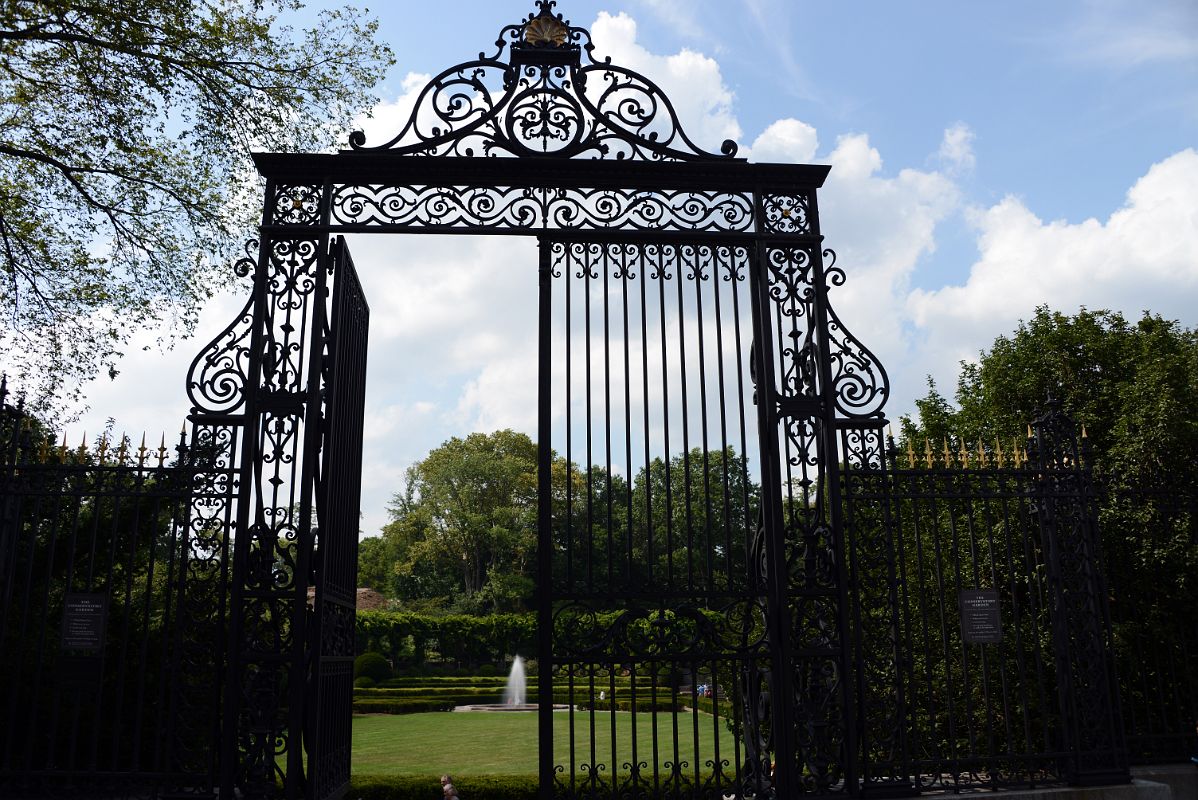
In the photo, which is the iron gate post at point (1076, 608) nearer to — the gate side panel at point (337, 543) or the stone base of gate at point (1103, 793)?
the stone base of gate at point (1103, 793)

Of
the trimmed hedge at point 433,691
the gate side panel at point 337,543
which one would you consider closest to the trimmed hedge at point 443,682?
the trimmed hedge at point 433,691

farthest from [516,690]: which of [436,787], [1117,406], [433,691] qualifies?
[1117,406]

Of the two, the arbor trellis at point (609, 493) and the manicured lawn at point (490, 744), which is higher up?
the arbor trellis at point (609, 493)

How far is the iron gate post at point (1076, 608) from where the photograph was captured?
21.6 ft

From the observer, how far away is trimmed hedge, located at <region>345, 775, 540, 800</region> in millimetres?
10953

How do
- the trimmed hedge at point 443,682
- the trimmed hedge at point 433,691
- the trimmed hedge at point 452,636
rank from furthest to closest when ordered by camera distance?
the trimmed hedge at point 452,636 < the trimmed hedge at point 443,682 < the trimmed hedge at point 433,691

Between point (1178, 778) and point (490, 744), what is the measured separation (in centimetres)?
1289

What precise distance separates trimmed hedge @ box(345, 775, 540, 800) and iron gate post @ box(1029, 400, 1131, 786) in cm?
667

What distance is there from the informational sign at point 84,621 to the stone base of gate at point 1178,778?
7809mm

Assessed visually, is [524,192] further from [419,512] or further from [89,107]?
[419,512]

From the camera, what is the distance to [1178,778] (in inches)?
288

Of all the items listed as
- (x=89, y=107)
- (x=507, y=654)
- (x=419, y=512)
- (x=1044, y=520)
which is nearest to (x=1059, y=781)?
(x=1044, y=520)

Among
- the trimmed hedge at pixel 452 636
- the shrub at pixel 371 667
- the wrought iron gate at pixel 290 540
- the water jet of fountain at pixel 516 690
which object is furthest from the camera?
the trimmed hedge at pixel 452 636

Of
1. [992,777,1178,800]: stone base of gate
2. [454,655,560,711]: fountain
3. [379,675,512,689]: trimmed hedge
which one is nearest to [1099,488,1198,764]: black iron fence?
[992,777,1178,800]: stone base of gate
